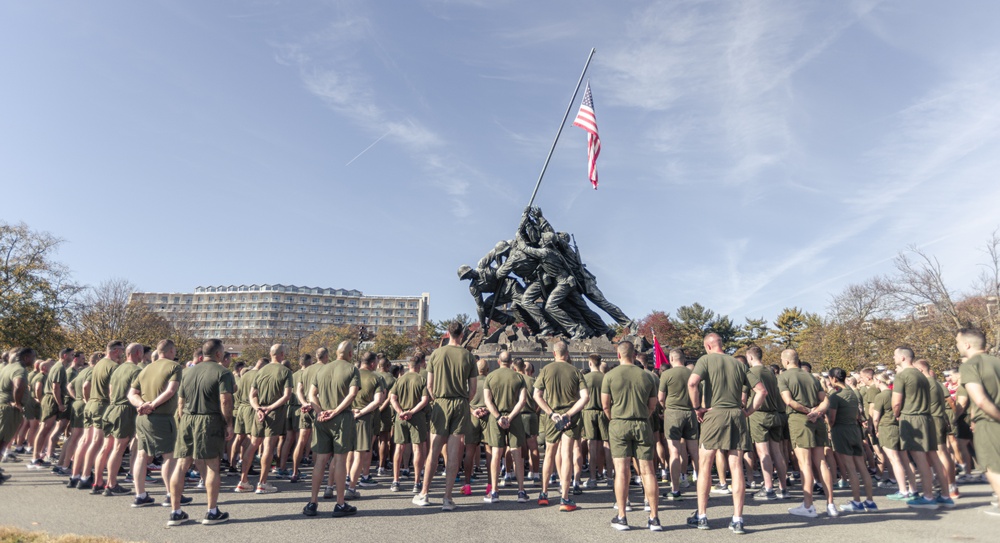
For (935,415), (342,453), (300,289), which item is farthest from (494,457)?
(300,289)

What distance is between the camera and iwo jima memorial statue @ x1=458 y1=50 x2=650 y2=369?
19656mm

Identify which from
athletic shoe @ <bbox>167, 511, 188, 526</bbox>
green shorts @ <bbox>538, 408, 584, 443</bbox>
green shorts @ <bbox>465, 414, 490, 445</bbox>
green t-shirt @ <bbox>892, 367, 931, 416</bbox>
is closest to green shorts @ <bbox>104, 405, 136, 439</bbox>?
athletic shoe @ <bbox>167, 511, 188, 526</bbox>

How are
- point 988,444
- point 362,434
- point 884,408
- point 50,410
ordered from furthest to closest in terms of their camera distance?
point 50,410 < point 884,408 < point 362,434 < point 988,444

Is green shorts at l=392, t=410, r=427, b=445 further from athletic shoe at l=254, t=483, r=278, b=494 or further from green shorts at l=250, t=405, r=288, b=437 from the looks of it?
athletic shoe at l=254, t=483, r=278, b=494

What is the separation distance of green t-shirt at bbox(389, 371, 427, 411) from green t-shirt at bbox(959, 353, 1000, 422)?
21.3 ft

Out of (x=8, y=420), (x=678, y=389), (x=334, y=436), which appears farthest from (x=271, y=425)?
(x=678, y=389)

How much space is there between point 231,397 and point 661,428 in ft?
22.1

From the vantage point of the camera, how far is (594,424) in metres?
8.56

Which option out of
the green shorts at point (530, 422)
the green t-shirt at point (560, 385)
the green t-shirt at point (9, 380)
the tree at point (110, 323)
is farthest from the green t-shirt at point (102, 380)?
the tree at point (110, 323)

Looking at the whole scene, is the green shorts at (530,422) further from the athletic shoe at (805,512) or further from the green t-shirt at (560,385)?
the athletic shoe at (805,512)

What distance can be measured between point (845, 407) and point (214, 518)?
8.18 meters

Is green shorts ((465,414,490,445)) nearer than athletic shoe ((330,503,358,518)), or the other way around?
athletic shoe ((330,503,358,518))

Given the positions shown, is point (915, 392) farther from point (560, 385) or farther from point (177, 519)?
point (177, 519)

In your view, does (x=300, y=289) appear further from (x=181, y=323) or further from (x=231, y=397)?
(x=231, y=397)
